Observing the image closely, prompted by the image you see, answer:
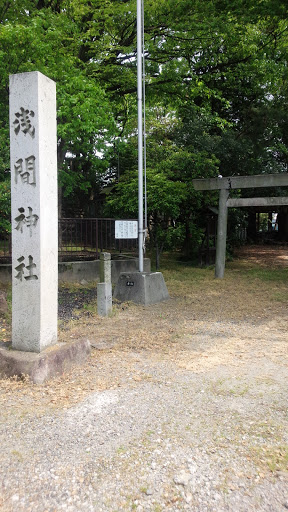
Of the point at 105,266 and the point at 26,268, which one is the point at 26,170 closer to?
the point at 26,268

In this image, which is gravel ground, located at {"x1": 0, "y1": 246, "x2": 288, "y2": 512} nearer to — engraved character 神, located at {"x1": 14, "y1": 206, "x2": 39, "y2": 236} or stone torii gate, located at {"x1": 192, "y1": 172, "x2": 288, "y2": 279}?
engraved character 神, located at {"x1": 14, "y1": 206, "x2": 39, "y2": 236}

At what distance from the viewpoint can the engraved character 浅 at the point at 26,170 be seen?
407 cm

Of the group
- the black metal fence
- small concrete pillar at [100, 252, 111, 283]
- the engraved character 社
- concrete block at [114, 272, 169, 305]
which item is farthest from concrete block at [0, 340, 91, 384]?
the black metal fence

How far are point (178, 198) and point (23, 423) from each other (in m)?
9.28

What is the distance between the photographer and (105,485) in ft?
7.59

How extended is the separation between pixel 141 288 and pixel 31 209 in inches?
152

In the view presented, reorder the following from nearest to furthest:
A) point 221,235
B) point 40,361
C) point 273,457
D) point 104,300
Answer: point 273,457, point 40,361, point 104,300, point 221,235

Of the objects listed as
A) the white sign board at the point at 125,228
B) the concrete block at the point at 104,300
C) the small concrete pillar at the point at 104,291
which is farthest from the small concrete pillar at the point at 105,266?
the white sign board at the point at 125,228

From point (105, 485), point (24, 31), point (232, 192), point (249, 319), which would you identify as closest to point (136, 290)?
point (249, 319)

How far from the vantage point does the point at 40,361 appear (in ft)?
12.5

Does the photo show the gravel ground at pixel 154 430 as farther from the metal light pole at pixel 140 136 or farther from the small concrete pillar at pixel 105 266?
the metal light pole at pixel 140 136

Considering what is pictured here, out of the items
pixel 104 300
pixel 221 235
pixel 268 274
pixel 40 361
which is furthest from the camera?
pixel 268 274

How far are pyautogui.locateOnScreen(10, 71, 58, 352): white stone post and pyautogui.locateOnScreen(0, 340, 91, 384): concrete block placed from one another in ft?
0.42

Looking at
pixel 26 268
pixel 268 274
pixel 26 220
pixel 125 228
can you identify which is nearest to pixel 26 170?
pixel 26 220
